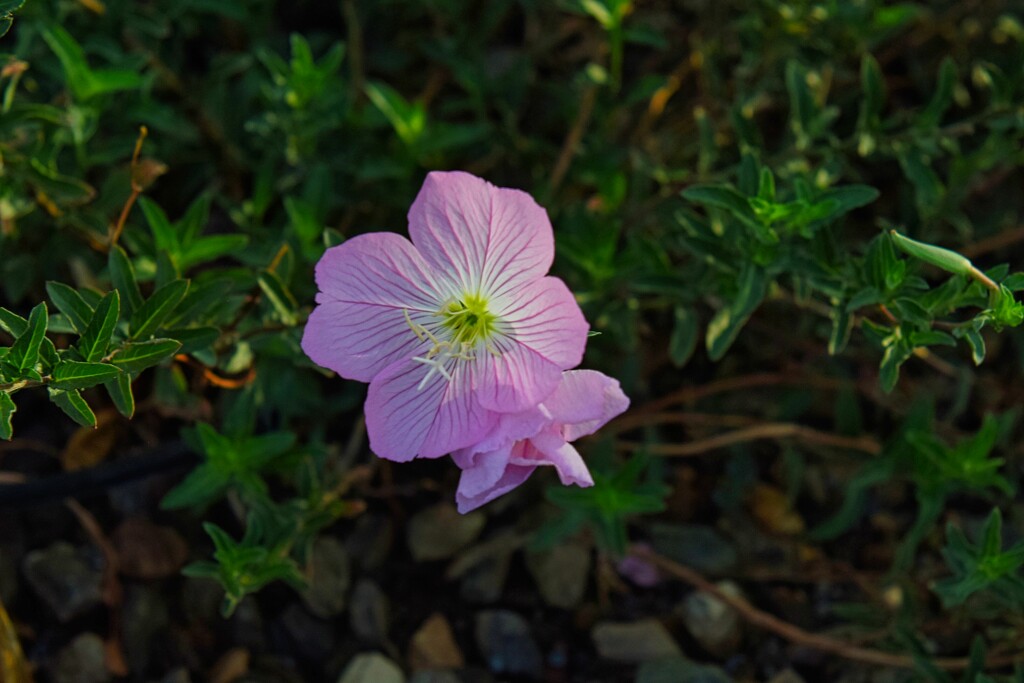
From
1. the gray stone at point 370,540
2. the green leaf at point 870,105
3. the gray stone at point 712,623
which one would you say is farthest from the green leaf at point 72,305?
the green leaf at point 870,105

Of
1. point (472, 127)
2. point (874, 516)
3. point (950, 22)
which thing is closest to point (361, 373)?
point (472, 127)

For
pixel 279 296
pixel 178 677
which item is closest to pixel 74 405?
pixel 279 296

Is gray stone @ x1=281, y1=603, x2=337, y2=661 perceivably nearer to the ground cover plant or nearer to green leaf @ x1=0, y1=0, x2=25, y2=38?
the ground cover plant

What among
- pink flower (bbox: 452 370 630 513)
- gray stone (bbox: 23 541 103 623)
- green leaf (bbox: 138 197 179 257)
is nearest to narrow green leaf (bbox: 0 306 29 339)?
green leaf (bbox: 138 197 179 257)

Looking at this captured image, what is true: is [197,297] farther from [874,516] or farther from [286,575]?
[874,516]

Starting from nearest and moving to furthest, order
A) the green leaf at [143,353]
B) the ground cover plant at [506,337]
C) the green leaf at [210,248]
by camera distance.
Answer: the green leaf at [143,353] → the ground cover plant at [506,337] → the green leaf at [210,248]

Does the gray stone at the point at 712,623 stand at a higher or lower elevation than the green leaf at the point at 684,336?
lower

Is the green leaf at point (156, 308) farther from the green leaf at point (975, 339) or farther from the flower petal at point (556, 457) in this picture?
the green leaf at point (975, 339)
